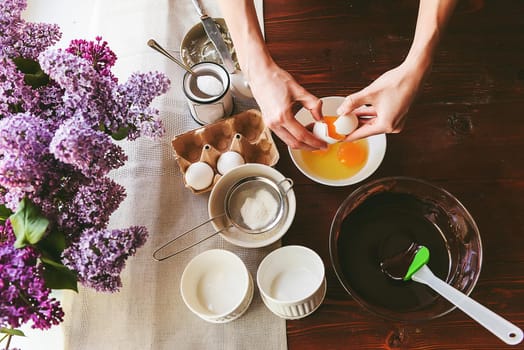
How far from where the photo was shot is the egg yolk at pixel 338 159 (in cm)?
102

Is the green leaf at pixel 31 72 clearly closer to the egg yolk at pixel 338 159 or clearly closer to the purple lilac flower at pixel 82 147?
the purple lilac flower at pixel 82 147

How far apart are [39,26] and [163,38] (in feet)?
1.29

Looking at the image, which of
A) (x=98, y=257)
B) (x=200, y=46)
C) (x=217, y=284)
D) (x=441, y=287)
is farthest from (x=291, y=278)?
(x=200, y=46)

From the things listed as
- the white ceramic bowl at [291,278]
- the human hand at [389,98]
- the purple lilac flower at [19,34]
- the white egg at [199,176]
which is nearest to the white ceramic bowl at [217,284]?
the white ceramic bowl at [291,278]

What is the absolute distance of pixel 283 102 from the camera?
91 cm

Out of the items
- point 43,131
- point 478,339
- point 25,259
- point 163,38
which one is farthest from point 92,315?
point 478,339

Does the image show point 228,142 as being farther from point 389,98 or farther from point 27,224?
point 27,224

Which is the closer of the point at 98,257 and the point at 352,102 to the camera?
the point at 98,257

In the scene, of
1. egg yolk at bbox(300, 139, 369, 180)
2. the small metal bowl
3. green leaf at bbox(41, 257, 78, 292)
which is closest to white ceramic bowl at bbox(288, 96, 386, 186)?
egg yolk at bbox(300, 139, 369, 180)

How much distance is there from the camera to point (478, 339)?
90 cm

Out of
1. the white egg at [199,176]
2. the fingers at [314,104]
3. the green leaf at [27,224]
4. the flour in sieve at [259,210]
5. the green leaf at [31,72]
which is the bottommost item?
the flour in sieve at [259,210]

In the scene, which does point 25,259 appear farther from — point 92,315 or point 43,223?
point 92,315

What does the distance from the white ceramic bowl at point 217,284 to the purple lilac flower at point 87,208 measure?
0.23m

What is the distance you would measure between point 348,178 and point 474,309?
0.35m
